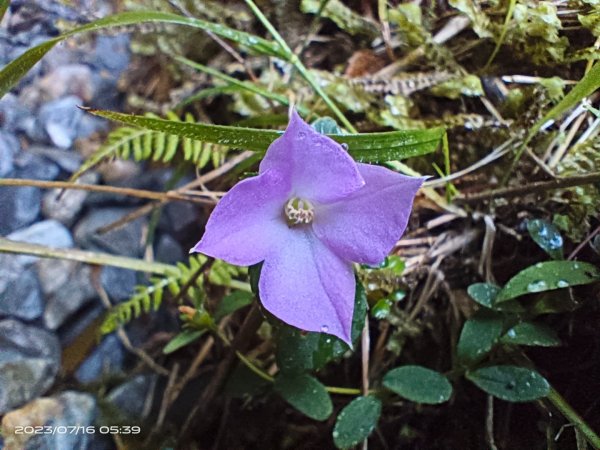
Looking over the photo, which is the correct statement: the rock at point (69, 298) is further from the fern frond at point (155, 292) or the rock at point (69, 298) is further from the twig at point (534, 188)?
the twig at point (534, 188)

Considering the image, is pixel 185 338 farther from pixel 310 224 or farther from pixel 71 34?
pixel 71 34

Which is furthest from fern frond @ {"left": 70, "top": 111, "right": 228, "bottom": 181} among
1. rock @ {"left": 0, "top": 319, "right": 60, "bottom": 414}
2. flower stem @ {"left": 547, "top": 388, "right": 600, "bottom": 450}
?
flower stem @ {"left": 547, "top": 388, "right": 600, "bottom": 450}

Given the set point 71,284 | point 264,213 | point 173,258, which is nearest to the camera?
point 264,213

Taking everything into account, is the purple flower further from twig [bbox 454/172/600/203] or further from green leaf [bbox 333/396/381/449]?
twig [bbox 454/172/600/203]

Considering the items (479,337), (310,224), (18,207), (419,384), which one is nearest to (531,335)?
(479,337)

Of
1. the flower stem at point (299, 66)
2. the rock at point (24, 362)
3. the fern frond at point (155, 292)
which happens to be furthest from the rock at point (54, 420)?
the flower stem at point (299, 66)

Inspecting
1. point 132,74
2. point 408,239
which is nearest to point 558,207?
point 408,239

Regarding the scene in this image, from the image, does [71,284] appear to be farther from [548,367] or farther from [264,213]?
[548,367]
